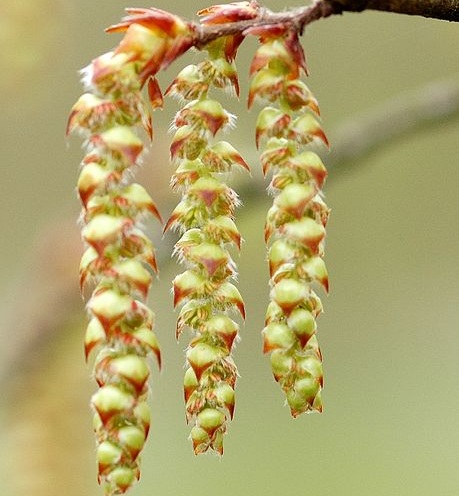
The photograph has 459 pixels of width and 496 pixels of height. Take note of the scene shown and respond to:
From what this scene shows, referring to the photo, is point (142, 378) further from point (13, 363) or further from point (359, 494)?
point (359, 494)

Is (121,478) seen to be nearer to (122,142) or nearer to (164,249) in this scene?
(122,142)

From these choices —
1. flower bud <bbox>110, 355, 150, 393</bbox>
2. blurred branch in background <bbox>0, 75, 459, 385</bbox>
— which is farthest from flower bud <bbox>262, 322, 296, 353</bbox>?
blurred branch in background <bbox>0, 75, 459, 385</bbox>

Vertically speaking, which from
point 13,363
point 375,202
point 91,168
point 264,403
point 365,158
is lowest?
point 91,168

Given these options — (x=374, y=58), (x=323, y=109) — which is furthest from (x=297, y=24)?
(x=323, y=109)

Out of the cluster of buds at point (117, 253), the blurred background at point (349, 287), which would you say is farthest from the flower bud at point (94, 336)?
the blurred background at point (349, 287)

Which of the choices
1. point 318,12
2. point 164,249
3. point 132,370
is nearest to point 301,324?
point 132,370

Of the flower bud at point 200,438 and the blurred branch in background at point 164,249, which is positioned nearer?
the flower bud at point 200,438

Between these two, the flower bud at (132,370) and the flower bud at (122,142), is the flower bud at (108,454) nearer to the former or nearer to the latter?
the flower bud at (132,370)

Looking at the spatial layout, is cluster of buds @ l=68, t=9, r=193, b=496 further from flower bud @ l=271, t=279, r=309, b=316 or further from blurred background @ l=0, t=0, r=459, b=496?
blurred background @ l=0, t=0, r=459, b=496

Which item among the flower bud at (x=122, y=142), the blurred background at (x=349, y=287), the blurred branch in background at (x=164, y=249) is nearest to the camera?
the flower bud at (x=122, y=142)
